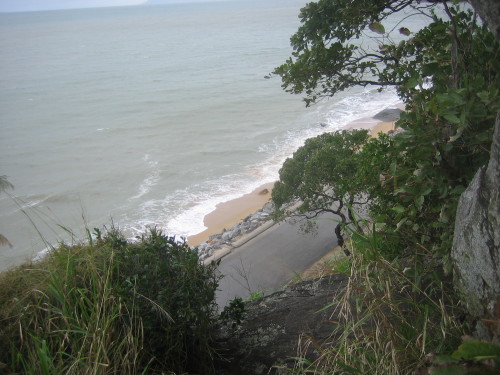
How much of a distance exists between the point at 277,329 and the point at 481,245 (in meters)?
2.24

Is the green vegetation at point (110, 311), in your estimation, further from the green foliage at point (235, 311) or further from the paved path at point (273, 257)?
the paved path at point (273, 257)

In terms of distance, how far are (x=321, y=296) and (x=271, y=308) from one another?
549 millimetres

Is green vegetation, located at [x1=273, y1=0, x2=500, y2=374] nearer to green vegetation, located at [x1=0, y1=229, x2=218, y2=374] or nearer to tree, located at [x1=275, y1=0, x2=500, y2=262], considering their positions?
tree, located at [x1=275, y1=0, x2=500, y2=262]

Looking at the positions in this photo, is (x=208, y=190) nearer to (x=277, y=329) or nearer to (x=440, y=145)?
(x=277, y=329)

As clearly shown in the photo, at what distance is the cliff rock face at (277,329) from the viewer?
4.02 m

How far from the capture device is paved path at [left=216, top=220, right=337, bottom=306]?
1138 centimetres

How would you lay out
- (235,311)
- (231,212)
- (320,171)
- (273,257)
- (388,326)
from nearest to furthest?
(388,326) < (235,311) < (320,171) < (273,257) < (231,212)

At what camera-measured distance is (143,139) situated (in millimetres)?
30672

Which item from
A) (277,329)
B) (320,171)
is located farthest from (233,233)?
(277,329)

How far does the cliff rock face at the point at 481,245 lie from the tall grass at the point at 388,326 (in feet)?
0.63

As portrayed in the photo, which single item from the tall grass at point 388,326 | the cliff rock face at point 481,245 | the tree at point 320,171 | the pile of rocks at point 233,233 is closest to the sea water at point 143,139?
the pile of rocks at point 233,233

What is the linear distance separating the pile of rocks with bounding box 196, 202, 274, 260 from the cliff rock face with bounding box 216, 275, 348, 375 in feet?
32.3

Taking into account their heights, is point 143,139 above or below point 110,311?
above

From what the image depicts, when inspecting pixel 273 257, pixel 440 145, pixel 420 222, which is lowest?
pixel 273 257
